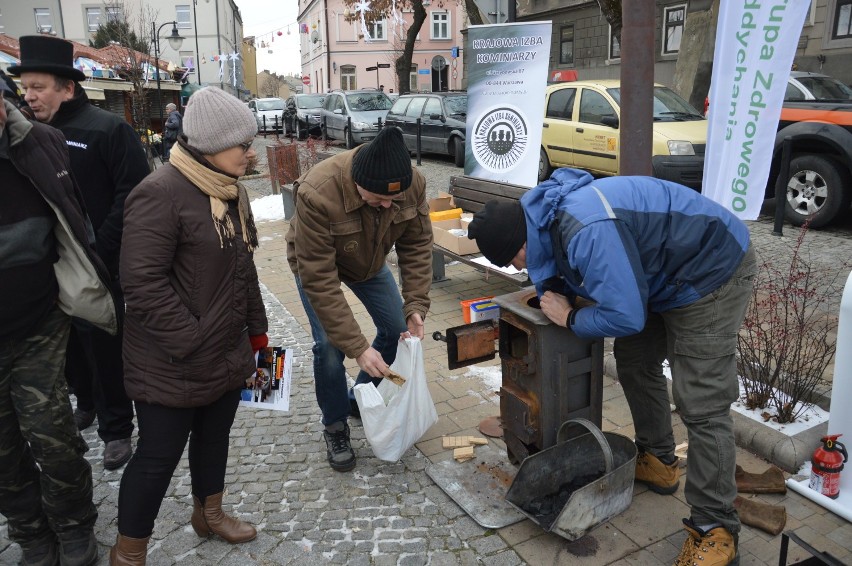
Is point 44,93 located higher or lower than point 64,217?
higher

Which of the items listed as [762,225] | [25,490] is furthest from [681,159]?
[25,490]

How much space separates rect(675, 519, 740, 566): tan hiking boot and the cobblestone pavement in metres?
0.14

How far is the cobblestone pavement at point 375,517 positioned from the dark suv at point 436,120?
11.0m

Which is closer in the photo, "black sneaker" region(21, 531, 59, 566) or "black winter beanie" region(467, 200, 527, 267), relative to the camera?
"black winter beanie" region(467, 200, 527, 267)

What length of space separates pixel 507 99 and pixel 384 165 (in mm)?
3851

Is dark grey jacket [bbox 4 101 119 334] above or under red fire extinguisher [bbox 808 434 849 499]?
→ above

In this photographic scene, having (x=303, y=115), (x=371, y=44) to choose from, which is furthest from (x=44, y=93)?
(x=371, y=44)

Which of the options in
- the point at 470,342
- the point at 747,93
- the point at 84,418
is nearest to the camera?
the point at 470,342

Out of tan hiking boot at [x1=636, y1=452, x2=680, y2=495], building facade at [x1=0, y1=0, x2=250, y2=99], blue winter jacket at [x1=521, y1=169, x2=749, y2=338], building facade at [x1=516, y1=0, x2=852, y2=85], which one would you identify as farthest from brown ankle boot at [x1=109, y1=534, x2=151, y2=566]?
building facade at [x1=0, y1=0, x2=250, y2=99]

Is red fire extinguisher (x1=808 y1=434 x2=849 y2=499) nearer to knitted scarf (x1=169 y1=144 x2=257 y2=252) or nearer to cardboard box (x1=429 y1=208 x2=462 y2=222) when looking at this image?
knitted scarf (x1=169 y1=144 x2=257 y2=252)

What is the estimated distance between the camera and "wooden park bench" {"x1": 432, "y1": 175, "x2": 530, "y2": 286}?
554 centimetres

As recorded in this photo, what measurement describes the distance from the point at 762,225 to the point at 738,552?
633 cm

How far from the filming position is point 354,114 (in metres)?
18.6

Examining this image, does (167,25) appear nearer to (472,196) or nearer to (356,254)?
(472,196)
